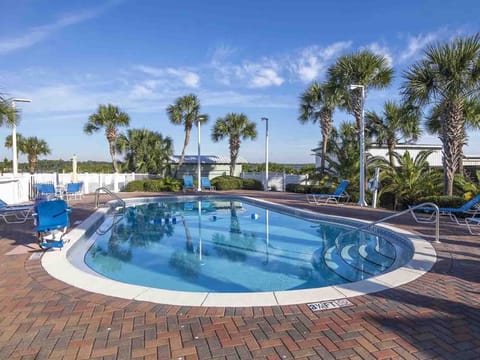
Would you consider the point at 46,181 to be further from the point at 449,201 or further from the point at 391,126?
the point at 391,126

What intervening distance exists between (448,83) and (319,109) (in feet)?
34.2

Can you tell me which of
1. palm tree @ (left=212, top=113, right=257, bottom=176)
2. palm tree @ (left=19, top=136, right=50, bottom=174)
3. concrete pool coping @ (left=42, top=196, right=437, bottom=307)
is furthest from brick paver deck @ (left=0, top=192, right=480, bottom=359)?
palm tree @ (left=19, top=136, right=50, bottom=174)

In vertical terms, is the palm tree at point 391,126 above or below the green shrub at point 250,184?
above

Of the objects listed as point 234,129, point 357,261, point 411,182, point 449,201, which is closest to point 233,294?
point 357,261

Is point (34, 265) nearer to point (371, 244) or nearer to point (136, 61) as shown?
point (371, 244)

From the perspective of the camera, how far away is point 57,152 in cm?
3388

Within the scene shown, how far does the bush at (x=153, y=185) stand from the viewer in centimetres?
2111

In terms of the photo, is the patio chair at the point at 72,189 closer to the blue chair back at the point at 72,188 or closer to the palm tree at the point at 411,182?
the blue chair back at the point at 72,188

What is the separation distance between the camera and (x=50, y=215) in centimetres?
601

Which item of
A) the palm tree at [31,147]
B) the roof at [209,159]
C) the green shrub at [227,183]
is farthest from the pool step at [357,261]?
the palm tree at [31,147]

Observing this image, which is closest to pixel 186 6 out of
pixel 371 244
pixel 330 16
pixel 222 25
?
pixel 222 25

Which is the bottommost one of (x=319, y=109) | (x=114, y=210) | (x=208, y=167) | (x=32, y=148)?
(x=114, y=210)

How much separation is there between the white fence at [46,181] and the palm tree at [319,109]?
12290mm

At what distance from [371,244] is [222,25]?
37.6ft
